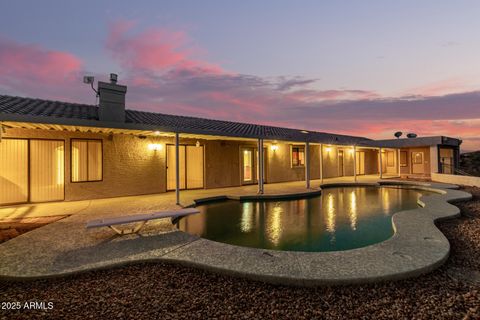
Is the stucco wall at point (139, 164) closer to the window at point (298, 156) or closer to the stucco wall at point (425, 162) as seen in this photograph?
the window at point (298, 156)

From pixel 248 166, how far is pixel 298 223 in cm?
793

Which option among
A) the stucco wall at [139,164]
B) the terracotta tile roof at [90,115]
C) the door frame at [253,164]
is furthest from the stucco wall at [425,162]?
the door frame at [253,164]

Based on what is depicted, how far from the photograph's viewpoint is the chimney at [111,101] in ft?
29.4

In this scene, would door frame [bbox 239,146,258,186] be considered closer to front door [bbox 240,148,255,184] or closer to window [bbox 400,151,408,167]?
front door [bbox 240,148,255,184]

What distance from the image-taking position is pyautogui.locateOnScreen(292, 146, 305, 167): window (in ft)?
53.7

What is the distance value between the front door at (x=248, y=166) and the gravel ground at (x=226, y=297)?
10.4 metres

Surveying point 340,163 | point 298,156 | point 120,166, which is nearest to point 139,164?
point 120,166

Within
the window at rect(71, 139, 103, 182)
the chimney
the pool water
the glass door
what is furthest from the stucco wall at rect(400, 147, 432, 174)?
the window at rect(71, 139, 103, 182)

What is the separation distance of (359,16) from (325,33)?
157 cm

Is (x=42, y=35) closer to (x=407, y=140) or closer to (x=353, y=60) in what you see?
(x=353, y=60)

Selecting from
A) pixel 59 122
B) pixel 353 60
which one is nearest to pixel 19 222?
pixel 59 122

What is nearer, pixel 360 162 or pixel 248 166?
pixel 248 166

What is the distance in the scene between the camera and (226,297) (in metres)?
2.67

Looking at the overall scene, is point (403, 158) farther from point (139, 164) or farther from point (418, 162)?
point (139, 164)
